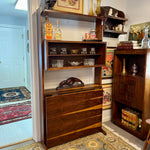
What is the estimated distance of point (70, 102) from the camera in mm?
2074

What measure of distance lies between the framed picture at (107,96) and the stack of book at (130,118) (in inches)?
13.5

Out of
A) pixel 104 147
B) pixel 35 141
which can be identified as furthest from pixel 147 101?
pixel 35 141

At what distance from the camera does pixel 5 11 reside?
14.4 ft

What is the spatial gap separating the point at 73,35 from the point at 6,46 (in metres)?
3.53

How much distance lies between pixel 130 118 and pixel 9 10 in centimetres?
425

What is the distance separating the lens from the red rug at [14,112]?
9.44 ft

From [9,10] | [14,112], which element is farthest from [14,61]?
[14,112]

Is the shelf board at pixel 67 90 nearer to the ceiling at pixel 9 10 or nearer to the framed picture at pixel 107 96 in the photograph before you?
the framed picture at pixel 107 96

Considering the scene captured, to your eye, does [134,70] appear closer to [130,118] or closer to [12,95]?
[130,118]

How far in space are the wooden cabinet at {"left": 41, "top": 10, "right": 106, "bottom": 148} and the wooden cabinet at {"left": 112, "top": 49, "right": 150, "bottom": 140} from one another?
→ 0.41 m

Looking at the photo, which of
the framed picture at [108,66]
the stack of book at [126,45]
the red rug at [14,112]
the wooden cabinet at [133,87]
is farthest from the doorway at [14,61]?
the stack of book at [126,45]

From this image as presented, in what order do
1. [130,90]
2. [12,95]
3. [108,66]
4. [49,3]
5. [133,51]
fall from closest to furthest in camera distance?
[49,3] → [133,51] → [130,90] → [108,66] → [12,95]

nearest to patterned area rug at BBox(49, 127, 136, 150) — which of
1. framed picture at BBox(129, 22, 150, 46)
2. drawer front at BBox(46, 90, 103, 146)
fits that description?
drawer front at BBox(46, 90, 103, 146)

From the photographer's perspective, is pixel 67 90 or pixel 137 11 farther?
pixel 137 11
